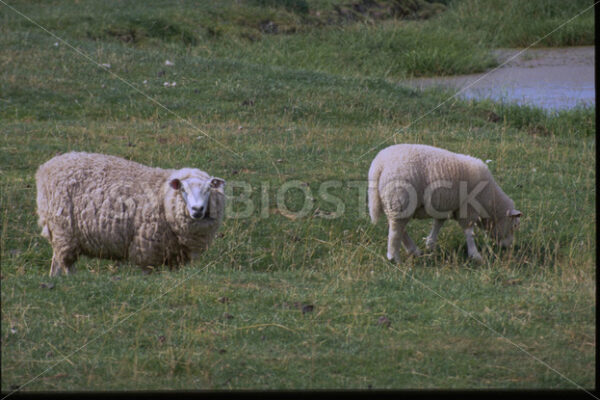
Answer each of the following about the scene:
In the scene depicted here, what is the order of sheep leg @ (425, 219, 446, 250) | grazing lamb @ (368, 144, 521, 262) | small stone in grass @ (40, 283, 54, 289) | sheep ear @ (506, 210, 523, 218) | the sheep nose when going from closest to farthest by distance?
small stone in grass @ (40, 283, 54, 289) < the sheep nose < grazing lamb @ (368, 144, 521, 262) < sheep ear @ (506, 210, 523, 218) < sheep leg @ (425, 219, 446, 250)

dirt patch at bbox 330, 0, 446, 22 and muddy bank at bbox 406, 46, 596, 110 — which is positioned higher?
dirt patch at bbox 330, 0, 446, 22

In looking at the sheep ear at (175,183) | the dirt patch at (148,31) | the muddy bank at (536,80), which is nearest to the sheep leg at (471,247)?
the sheep ear at (175,183)

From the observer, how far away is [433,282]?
23.5 feet

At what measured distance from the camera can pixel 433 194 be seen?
8.52 metres

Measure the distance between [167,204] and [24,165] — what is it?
381cm

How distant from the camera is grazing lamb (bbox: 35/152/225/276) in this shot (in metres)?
7.59

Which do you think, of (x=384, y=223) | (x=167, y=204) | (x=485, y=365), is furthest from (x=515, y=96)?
(x=485, y=365)

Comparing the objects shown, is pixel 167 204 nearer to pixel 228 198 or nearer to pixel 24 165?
pixel 228 198

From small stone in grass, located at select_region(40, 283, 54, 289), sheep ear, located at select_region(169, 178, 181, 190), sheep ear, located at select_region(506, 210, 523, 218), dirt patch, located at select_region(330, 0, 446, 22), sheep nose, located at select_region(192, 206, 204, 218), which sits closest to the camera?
small stone in grass, located at select_region(40, 283, 54, 289)

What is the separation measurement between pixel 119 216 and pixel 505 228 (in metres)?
4.49

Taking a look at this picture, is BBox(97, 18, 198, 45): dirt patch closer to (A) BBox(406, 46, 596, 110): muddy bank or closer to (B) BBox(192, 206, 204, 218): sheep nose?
(A) BBox(406, 46, 596, 110): muddy bank

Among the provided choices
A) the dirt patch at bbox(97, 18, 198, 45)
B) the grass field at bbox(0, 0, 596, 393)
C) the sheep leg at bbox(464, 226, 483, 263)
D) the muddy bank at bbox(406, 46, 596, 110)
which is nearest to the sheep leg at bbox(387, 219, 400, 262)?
the grass field at bbox(0, 0, 596, 393)

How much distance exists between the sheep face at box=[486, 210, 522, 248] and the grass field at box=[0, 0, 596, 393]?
298mm

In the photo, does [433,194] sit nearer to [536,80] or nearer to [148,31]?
[536,80]
